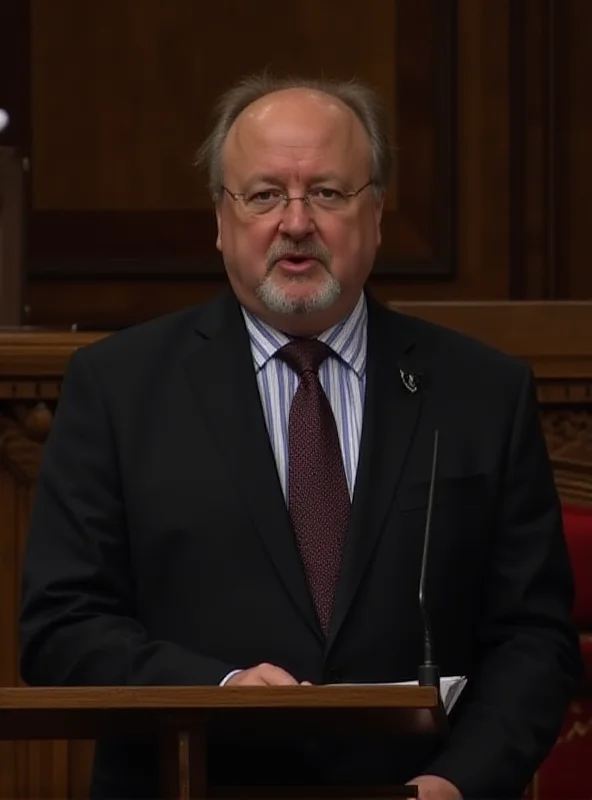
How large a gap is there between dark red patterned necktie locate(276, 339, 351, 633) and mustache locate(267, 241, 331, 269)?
16 centimetres

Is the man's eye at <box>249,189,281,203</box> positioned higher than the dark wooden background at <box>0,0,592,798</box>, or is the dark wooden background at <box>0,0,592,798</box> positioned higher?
the dark wooden background at <box>0,0,592,798</box>

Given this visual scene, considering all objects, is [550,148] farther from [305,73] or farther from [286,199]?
[286,199]

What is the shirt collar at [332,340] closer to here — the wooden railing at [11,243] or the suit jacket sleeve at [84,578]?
the suit jacket sleeve at [84,578]

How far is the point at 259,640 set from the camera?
2.75 metres

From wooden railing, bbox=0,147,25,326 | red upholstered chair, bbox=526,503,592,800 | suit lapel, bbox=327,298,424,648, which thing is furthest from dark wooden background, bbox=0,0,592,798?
suit lapel, bbox=327,298,424,648

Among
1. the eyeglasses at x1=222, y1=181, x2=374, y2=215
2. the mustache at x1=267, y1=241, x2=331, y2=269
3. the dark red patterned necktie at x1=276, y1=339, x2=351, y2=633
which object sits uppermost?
the eyeglasses at x1=222, y1=181, x2=374, y2=215

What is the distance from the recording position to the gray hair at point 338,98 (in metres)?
3.02

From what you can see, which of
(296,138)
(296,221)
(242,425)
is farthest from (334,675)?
(296,138)

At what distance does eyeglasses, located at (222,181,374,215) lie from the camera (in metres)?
2.91

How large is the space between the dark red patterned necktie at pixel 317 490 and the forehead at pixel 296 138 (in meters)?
0.30

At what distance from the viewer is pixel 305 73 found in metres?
4.78

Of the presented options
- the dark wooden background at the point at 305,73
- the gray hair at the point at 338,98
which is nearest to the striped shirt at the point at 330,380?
the gray hair at the point at 338,98

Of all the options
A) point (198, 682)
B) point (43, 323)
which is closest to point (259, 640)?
point (198, 682)

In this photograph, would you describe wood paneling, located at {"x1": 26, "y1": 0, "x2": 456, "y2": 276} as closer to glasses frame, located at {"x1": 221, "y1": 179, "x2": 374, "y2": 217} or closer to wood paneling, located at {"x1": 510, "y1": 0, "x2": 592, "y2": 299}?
wood paneling, located at {"x1": 510, "y1": 0, "x2": 592, "y2": 299}
